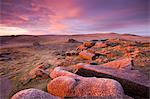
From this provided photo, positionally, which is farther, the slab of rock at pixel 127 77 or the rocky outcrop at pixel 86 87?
the slab of rock at pixel 127 77

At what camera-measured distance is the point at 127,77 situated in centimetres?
515

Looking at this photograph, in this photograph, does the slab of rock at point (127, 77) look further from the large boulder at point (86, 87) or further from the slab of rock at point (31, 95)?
the slab of rock at point (31, 95)

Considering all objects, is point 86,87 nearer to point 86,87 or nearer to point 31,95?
point 86,87

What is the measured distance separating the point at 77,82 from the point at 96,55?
5703 millimetres

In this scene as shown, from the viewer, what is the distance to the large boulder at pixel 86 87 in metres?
4.10

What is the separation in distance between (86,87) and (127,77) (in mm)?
1456

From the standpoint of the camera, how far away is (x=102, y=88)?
13.8 ft

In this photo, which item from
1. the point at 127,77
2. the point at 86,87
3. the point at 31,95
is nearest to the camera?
the point at 31,95

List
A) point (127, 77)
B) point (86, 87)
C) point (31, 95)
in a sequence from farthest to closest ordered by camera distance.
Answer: point (127, 77)
point (86, 87)
point (31, 95)

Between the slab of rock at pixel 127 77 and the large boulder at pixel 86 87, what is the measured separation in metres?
0.75

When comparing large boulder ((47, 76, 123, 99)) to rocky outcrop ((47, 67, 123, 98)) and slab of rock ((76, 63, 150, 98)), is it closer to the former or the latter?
rocky outcrop ((47, 67, 123, 98))

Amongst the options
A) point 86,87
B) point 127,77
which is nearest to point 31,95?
point 86,87

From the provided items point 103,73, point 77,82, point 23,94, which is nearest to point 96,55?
point 103,73

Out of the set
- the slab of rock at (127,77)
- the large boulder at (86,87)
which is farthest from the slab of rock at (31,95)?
the slab of rock at (127,77)
